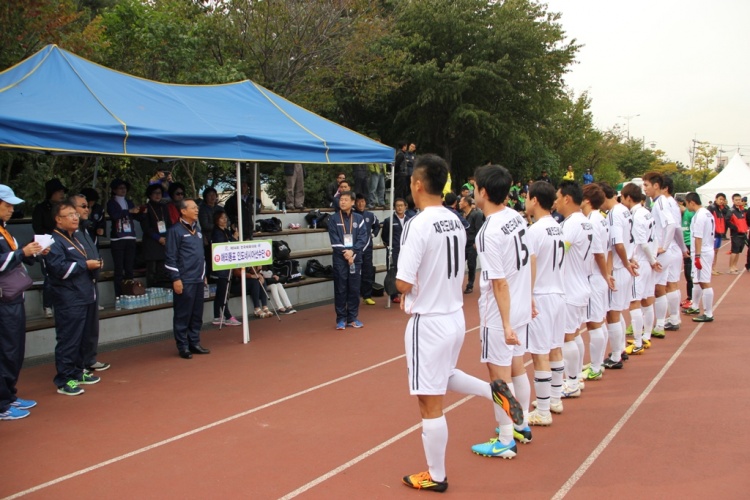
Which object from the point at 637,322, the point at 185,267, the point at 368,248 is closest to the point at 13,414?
the point at 185,267

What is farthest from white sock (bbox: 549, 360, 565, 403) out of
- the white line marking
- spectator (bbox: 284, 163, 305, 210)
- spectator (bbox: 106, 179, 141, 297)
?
spectator (bbox: 284, 163, 305, 210)

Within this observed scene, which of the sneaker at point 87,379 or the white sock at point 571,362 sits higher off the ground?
the white sock at point 571,362

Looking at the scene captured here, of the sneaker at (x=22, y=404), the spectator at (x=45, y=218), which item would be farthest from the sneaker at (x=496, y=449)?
the spectator at (x=45, y=218)

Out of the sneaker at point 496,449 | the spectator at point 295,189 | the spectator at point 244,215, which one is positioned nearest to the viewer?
the sneaker at point 496,449

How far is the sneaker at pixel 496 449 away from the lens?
179 inches

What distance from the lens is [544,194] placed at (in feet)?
16.6

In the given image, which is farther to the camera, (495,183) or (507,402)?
(495,183)

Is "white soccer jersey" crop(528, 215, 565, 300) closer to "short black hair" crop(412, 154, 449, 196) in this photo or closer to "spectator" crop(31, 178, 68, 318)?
"short black hair" crop(412, 154, 449, 196)

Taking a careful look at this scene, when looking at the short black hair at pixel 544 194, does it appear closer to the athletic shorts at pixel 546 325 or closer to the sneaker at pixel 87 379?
the athletic shorts at pixel 546 325

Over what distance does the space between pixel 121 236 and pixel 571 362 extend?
6.72 meters

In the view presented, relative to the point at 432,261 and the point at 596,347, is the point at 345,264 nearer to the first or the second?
the point at 596,347

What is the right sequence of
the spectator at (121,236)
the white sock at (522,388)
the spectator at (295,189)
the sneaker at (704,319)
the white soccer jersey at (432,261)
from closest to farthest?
the white soccer jersey at (432,261)
the white sock at (522,388)
the spectator at (121,236)
the sneaker at (704,319)
the spectator at (295,189)

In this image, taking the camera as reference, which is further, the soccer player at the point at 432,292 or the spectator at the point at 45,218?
the spectator at the point at 45,218

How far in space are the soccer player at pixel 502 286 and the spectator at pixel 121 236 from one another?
21.0ft
